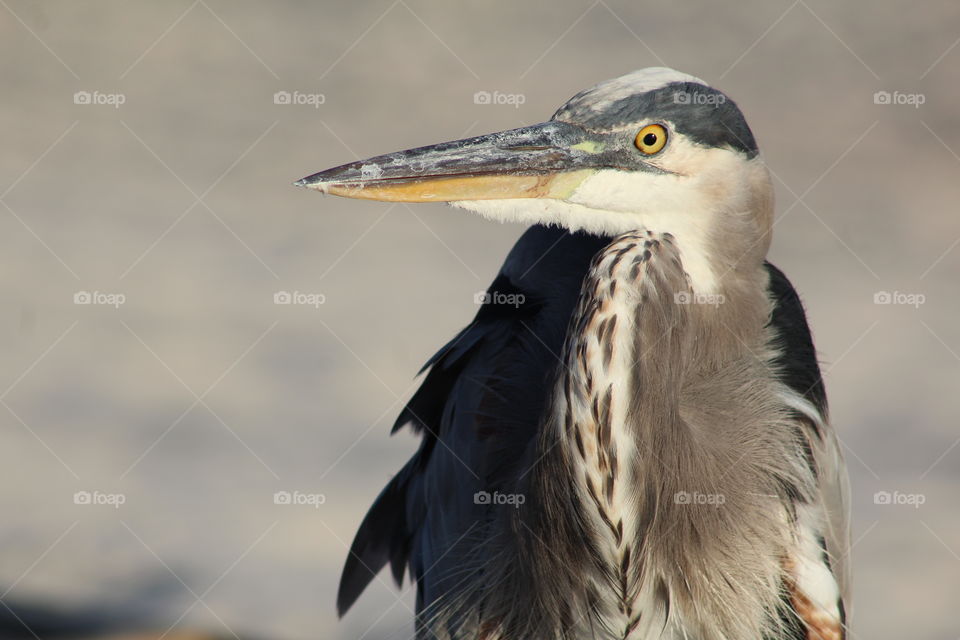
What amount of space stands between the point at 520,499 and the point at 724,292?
0.61m

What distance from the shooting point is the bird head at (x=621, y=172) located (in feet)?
7.58

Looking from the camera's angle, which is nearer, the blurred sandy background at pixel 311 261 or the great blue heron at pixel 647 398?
the great blue heron at pixel 647 398

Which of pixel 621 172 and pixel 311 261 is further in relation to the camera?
pixel 311 261

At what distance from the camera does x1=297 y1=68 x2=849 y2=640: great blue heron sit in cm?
225

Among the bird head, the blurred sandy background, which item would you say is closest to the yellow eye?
the bird head

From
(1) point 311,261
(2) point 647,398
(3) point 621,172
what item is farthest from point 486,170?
(1) point 311,261

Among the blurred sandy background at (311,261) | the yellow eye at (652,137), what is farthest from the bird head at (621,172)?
the blurred sandy background at (311,261)

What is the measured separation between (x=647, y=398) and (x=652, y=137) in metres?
0.52

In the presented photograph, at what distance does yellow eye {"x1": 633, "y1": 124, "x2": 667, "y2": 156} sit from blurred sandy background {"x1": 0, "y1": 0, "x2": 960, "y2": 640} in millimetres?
1967

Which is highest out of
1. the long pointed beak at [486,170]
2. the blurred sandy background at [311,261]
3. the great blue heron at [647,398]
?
the blurred sandy background at [311,261]

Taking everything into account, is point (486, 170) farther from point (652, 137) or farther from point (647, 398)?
point (647, 398)

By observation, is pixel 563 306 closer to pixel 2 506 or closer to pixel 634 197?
pixel 634 197

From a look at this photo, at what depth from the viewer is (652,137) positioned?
2312mm

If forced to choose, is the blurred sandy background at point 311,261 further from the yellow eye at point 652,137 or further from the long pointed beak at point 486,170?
the yellow eye at point 652,137
